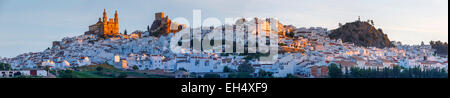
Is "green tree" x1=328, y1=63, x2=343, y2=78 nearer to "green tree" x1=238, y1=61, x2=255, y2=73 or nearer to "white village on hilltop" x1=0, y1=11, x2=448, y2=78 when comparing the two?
"white village on hilltop" x1=0, y1=11, x2=448, y2=78

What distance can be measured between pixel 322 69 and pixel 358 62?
741 centimetres

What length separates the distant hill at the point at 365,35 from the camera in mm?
68500

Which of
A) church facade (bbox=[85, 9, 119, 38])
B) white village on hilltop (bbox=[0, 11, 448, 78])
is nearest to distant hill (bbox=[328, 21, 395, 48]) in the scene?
white village on hilltop (bbox=[0, 11, 448, 78])

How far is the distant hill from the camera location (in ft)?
225

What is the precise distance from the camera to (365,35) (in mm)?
69375

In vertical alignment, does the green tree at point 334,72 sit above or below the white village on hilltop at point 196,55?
below

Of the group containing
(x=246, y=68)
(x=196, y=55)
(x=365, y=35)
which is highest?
(x=365, y=35)

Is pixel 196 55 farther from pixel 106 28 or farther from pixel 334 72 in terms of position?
pixel 106 28

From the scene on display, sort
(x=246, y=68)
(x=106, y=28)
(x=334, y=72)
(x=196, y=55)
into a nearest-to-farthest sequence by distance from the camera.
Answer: (x=334, y=72)
(x=246, y=68)
(x=196, y=55)
(x=106, y=28)

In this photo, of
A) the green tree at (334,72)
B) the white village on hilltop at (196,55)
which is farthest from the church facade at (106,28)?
the green tree at (334,72)

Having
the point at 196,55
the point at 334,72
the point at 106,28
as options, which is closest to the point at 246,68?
the point at 334,72

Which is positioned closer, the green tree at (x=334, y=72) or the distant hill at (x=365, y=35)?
the green tree at (x=334, y=72)

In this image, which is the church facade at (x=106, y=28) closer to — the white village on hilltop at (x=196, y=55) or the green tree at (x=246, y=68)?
the white village on hilltop at (x=196, y=55)
